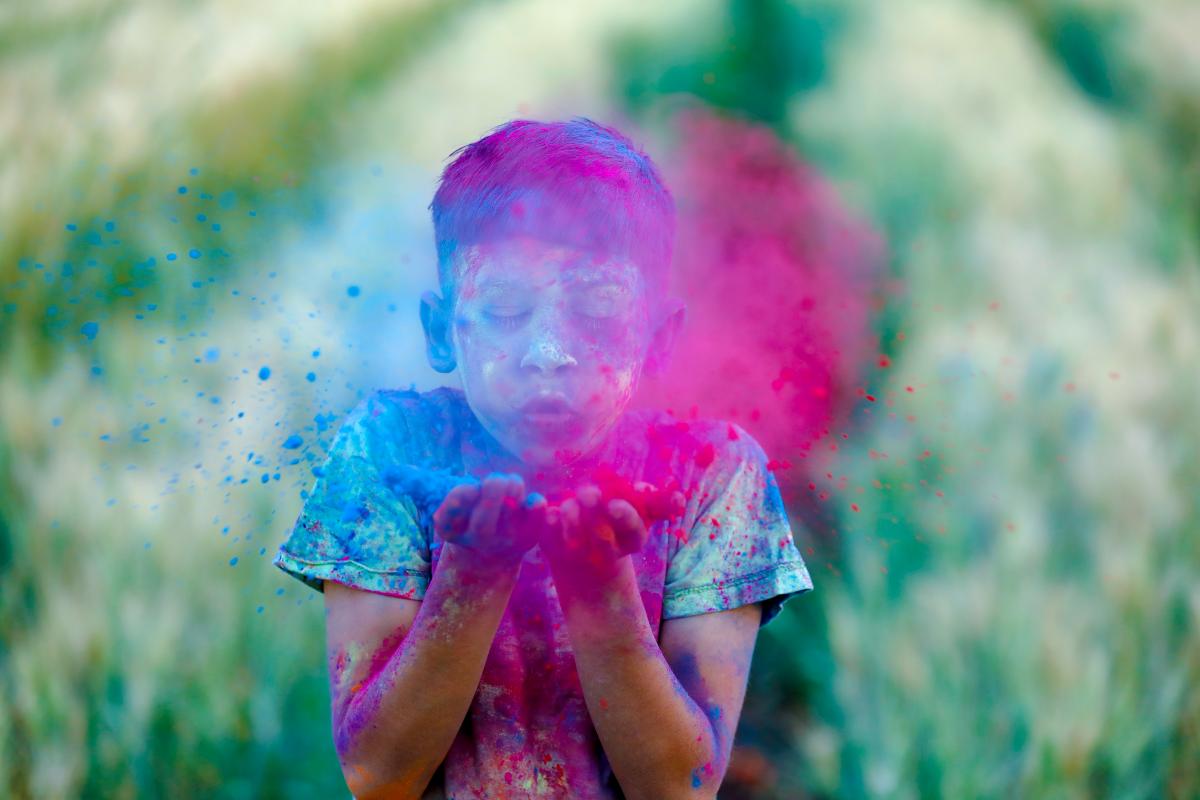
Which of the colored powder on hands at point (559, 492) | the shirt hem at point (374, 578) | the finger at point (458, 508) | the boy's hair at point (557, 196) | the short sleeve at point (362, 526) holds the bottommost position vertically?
the shirt hem at point (374, 578)

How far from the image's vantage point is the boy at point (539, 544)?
117 centimetres

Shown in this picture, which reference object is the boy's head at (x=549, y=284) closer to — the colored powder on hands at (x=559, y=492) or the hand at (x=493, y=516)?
the colored powder on hands at (x=559, y=492)

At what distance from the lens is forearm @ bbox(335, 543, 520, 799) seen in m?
1.12

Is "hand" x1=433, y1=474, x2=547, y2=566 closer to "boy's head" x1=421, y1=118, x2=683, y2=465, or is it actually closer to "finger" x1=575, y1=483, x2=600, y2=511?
"finger" x1=575, y1=483, x2=600, y2=511

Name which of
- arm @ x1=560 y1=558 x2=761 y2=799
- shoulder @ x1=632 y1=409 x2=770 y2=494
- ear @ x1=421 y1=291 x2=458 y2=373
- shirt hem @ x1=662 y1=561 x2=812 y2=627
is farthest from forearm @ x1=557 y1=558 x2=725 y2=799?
ear @ x1=421 y1=291 x2=458 y2=373

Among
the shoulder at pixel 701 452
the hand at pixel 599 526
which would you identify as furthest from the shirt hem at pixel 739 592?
the hand at pixel 599 526

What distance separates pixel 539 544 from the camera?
1148 millimetres

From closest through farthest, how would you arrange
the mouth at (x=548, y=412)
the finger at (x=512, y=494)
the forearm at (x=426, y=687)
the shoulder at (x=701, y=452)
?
the finger at (x=512, y=494) < the forearm at (x=426, y=687) < the mouth at (x=548, y=412) < the shoulder at (x=701, y=452)

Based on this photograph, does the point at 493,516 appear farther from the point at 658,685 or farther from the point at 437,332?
the point at 437,332

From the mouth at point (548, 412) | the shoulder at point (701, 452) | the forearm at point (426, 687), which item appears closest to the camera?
the forearm at point (426, 687)

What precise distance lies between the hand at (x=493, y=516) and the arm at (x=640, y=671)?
0.10 feet

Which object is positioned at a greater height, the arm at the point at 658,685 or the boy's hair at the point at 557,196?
the boy's hair at the point at 557,196

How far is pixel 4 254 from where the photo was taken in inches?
106

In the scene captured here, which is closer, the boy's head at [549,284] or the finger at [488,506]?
the finger at [488,506]
